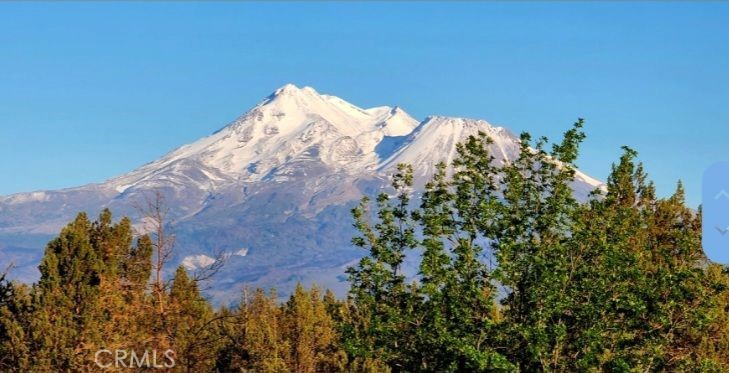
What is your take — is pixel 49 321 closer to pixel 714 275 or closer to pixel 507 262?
pixel 507 262

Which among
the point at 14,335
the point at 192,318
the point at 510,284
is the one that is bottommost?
the point at 510,284

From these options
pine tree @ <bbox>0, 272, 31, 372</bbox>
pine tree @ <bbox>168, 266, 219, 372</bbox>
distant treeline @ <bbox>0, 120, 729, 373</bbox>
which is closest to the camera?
distant treeline @ <bbox>0, 120, 729, 373</bbox>

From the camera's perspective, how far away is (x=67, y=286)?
149 feet

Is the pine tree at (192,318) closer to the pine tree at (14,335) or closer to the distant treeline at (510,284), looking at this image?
the distant treeline at (510,284)

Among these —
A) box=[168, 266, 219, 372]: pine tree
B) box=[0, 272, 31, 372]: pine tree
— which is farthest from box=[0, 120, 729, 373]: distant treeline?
box=[0, 272, 31, 372]: pine tree

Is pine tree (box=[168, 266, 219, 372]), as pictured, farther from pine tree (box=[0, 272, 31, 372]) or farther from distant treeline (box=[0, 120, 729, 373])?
pine tree (box=[0, 272, 31, 372])

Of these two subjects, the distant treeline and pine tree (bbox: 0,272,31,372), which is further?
pine tree (bbox: 0,272,31,372)

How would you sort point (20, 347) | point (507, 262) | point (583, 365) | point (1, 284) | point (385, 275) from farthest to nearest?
point (1, 284), point (20, 347), point (385, 275), point (507, 262), point (583, 365)

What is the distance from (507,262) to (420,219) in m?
3.60

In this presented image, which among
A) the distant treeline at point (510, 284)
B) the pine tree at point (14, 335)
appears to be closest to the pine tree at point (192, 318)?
the distant treeline at point (510, 284)

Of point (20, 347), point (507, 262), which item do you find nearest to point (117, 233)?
point (20, 347)

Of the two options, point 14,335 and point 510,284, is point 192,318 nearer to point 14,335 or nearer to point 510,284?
point 14,335

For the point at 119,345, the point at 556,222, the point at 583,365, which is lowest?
the point at 583,365

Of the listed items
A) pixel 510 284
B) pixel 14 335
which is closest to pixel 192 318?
pixel 14 335
